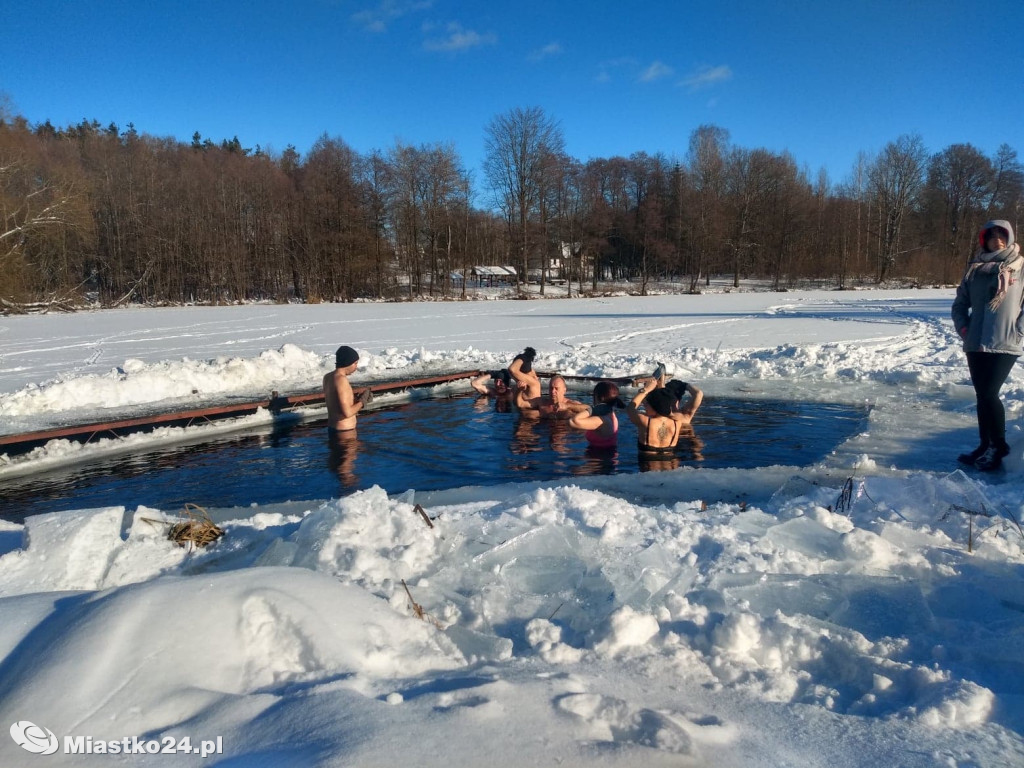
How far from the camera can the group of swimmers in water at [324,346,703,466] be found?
6.76m

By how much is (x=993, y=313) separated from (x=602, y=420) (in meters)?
3.50

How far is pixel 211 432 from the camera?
25.4 feet

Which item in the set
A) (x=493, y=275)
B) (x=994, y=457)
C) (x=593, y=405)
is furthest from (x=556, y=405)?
(x=493, y=275)

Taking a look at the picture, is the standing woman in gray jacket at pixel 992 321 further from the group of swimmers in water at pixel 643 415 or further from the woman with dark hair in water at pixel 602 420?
the woman with dark hair in water at pixel 602 420

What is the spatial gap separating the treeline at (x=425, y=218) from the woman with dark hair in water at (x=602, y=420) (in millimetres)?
33494

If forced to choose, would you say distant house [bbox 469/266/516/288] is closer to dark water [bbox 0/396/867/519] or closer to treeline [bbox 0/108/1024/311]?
treeline [bbox 0/108/1024/311]

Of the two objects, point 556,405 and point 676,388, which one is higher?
point 676,388

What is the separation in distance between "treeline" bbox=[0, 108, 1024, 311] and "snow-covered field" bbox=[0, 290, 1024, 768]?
35199mm

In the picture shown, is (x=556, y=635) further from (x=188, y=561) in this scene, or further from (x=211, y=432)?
(x=211, y=432)

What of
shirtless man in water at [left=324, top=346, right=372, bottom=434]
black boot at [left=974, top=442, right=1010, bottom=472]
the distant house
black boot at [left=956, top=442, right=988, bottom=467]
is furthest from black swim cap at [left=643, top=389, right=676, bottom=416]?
the distant house

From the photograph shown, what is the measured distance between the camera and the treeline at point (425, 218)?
1497 inches
